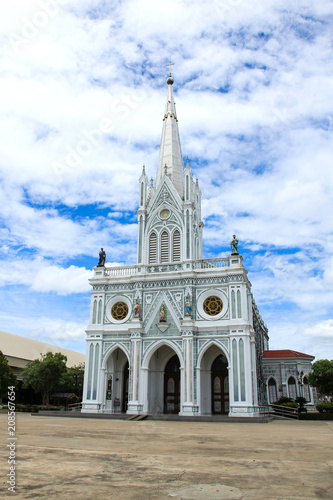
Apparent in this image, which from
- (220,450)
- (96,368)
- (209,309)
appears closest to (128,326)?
(96,368)

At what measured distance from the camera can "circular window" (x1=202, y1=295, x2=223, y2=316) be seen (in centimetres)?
3253

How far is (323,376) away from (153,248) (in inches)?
721

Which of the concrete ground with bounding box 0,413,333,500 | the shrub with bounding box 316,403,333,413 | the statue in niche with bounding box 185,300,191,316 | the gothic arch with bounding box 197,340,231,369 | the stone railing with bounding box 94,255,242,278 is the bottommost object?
the concrete ground with bounding box 0,413,333,500

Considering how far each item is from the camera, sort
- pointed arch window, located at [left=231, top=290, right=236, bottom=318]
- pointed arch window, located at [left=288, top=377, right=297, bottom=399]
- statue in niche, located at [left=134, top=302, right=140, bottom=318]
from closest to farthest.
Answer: pointed arch window, located at [left=231, top=290, right=236, bottom=318] < statue in niche, located at [left=134, top=302, right=140, bottom=318] < pointed arch window, located at [left=288, top=377, right=297, bottom=399]

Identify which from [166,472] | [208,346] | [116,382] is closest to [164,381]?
[116,382]

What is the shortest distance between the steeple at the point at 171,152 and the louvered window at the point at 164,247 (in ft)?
14.0

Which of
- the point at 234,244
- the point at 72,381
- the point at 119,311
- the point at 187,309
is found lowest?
the point at 72,381

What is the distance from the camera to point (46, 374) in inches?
1609

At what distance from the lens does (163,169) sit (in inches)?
1575

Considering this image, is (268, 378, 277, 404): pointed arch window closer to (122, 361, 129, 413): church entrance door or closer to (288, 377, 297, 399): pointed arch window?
(288, 377, 297, 399): pointed arch window

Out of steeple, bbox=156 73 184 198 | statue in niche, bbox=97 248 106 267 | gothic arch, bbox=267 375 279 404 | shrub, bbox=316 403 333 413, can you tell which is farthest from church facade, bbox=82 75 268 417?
gothic arch, bbox=267 375 279 404

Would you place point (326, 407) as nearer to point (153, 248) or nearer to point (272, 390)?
point (272, 390)

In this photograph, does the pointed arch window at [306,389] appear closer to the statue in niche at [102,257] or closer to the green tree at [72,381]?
the statue in niche at [102,257]

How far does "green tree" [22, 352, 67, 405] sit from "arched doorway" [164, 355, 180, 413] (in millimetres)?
12655
